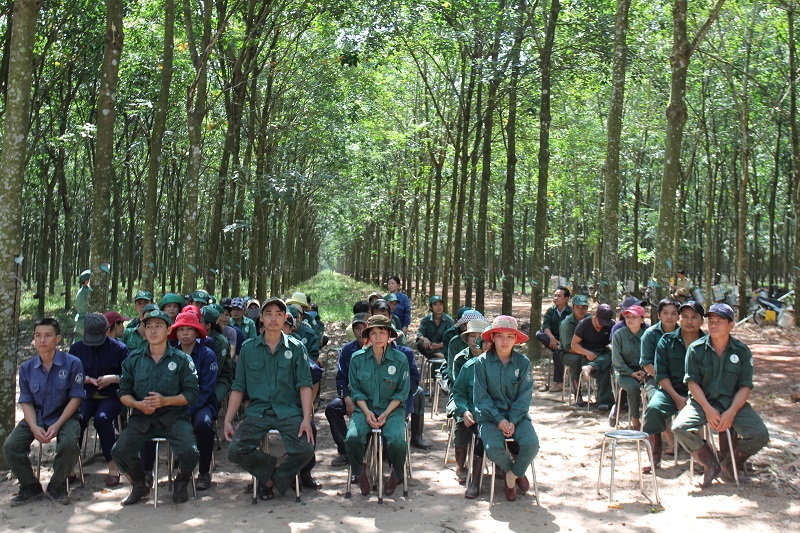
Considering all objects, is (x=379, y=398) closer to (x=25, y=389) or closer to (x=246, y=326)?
(x=25, y=389)

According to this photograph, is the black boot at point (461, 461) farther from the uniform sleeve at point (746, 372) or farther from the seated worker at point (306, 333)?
the seated worker at point (306, 333)

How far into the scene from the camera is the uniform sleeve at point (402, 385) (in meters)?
6.66

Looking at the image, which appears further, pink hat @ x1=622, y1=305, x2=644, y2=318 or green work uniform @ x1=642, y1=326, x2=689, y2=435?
pink hat @ x1=622, y1=305, x2=644, y2=318

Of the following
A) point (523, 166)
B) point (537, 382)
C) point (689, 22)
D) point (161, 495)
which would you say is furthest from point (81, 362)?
point (523, 166)

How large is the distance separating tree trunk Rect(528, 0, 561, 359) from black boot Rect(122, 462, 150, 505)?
1013cm

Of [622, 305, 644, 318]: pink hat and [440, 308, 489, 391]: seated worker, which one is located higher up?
[622, 305, 644, 318]: pink hat

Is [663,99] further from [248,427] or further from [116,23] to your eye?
[248,427]

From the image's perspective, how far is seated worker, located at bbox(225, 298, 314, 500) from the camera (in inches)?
245

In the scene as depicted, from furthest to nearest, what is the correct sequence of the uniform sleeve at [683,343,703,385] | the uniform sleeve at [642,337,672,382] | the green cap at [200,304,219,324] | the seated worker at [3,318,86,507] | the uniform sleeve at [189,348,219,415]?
the green cap at [200,304,219,324], the uniform sleeve at [642,337,672,382], the uniform sleeve at [189,348,219,415], the uniform sleeve at [683,343,703,385], the seated worker at [3,318,86,507]

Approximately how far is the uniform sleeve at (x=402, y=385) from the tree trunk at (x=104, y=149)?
486 cm

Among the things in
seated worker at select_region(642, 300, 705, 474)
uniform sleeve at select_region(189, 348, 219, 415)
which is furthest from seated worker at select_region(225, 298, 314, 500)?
seated worker at select_region(642, 300, 705, 474)

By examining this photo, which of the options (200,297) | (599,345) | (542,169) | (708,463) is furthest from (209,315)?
(542,169)

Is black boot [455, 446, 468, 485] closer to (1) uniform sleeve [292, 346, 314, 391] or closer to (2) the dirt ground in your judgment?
(2) the dirt ground

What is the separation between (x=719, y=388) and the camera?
6.68 m
